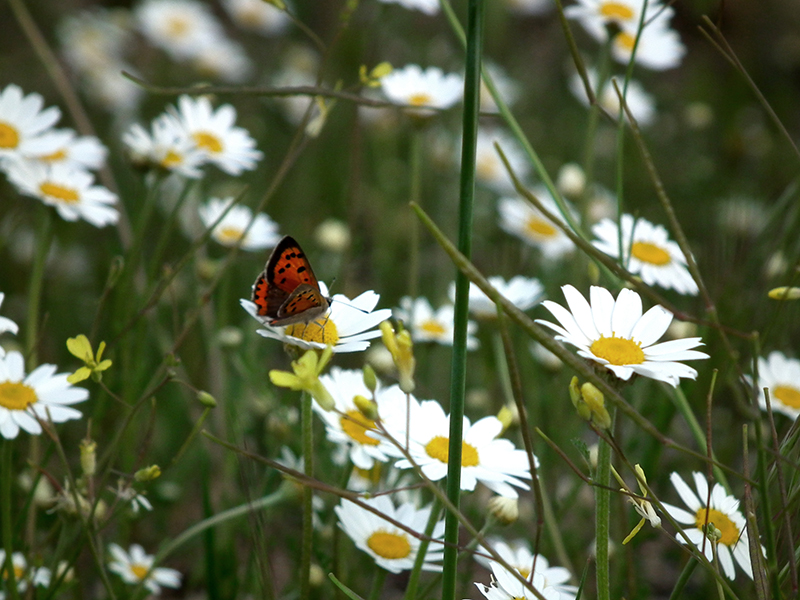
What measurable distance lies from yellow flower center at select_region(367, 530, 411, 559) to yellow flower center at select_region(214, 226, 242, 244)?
0.79 m

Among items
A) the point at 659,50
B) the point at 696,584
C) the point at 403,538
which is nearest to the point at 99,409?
the point at 403,538

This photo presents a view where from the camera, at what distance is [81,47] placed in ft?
11.9

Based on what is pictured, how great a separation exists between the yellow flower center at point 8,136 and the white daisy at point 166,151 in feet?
0.59

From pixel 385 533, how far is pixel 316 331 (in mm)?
289

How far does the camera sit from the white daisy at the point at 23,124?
1.35 metres

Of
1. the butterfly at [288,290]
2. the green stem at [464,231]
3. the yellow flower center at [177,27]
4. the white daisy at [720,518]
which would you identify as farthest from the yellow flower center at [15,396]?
the yellow flower center at [177,27]

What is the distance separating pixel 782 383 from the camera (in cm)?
126

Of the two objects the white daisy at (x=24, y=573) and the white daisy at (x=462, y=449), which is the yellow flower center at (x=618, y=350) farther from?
the white daisy at (x=24, y=573)

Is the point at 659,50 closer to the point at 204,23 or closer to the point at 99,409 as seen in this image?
the point at 99,409

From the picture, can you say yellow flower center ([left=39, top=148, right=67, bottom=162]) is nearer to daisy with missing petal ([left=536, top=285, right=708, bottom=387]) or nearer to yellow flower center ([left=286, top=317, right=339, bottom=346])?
yellow flower center ([left=286, top=317, right=339, bottom=346])

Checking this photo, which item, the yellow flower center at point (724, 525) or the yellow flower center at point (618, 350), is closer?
the yellow flower center at point (618, 350)

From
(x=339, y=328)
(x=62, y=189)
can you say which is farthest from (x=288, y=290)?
(x=62, y=189)

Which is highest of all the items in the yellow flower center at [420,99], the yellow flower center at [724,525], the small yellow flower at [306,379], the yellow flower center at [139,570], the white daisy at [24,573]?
the yellow flower center at [420,99]

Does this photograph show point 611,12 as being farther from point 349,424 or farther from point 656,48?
point 349,424
